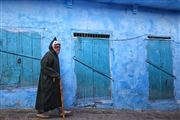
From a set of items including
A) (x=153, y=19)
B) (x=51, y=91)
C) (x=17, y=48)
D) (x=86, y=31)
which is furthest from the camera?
(x=153, y=19)

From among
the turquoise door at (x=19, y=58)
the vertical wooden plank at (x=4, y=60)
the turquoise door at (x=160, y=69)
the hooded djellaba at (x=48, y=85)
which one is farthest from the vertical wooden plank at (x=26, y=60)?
the turquoise door at (x=160, y=69)

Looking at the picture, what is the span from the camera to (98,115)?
8227 millimetres

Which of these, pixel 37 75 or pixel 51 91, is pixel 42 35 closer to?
pixel 37 75

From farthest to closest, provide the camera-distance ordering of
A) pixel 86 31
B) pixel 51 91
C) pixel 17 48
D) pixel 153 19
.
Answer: pixel 153 19, pixel 86 31, pixel 17 48, pixel 51 91

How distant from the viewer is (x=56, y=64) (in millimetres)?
7602

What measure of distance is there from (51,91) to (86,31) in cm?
219

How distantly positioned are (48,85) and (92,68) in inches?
68.8

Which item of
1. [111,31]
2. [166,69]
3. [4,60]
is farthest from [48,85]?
[166,69]

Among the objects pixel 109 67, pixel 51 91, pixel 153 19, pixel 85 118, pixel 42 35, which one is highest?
pixel 153 19

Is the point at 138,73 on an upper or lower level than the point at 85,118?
upper

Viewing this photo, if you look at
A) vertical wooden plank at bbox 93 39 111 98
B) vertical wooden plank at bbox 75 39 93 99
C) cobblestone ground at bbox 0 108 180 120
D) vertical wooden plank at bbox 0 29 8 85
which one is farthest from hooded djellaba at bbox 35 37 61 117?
vertical wooden plank at bbox 93 39 111 98

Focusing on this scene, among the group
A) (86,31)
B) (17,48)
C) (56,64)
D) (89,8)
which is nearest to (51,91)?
(56,64)

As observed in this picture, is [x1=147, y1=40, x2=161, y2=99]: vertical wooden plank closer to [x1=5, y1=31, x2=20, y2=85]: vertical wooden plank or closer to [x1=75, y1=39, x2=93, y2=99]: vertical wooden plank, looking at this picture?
[x1=75, y1=39, x2=93, y2=99]: vertical wooden plank

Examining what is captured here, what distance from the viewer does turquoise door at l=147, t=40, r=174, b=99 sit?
31.2 feet
